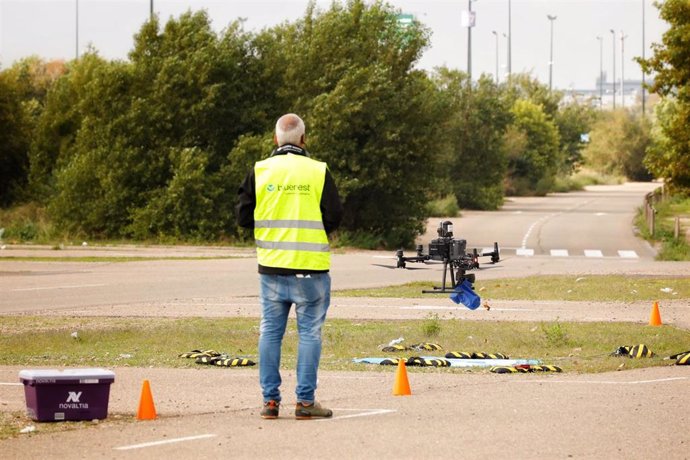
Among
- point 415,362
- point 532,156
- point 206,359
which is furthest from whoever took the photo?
point 532,156

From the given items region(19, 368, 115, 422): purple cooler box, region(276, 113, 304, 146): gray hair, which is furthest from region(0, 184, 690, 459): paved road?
region(276, 113, 304, 146): gray hair

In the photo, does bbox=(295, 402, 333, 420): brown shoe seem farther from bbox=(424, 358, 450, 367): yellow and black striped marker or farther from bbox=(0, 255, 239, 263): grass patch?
bbox=(0, 255, 239, 263): grass patch

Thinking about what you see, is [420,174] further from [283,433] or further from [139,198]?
[283,433]

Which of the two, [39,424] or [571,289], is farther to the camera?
[571,289]

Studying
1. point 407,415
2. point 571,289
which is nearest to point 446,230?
point 407,415

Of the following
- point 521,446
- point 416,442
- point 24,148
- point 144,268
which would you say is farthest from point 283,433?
point 24,148

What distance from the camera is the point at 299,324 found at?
10.5m

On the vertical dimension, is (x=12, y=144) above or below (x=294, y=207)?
above

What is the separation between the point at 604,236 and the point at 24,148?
874 inches

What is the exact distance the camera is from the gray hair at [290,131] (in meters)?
10.4

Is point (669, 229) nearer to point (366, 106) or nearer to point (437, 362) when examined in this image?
point (366, 106)

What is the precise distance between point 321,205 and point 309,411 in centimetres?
156

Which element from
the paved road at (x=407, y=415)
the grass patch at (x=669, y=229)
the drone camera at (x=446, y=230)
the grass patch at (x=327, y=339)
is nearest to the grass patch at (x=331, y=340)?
the grass patch at (x=327, y=339)

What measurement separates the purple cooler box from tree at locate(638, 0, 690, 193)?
1340 inches
